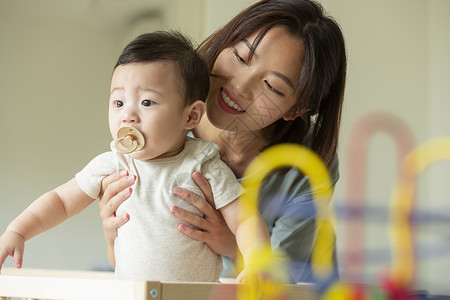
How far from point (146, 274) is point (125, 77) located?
289 mm

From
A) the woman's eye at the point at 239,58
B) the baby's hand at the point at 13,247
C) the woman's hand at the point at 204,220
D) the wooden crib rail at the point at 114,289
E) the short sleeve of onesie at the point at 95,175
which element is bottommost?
the wooden crib rail at the point at 114,289

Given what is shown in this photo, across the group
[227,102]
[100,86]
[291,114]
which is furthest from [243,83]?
[100,86]

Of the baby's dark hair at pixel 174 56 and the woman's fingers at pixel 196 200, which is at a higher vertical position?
the baby's dark hair at pixel 174 56

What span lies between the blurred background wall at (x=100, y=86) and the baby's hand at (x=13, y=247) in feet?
4.00

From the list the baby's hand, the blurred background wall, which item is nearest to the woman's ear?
the baby's hand

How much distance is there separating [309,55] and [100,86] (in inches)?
50.4

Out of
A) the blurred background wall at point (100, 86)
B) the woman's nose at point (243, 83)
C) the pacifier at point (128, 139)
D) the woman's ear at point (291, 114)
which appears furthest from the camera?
the blurred background wall at point (100, 86)

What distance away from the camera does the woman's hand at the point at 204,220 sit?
2.83 ft

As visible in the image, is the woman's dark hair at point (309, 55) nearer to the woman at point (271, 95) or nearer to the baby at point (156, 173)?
the woman at point (271, 95)

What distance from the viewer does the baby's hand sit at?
0.84 metres

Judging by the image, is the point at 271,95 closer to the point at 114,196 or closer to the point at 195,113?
the point at 195,113

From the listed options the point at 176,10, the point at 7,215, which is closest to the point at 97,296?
the point at 7,215

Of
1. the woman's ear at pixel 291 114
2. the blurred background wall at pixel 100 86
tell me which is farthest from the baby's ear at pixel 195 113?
the blurred background wall at pixel 100 86

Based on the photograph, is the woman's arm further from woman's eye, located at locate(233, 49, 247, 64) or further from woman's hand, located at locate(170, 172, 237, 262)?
woman's eye, located at locate(233, 49, 247, 64)
